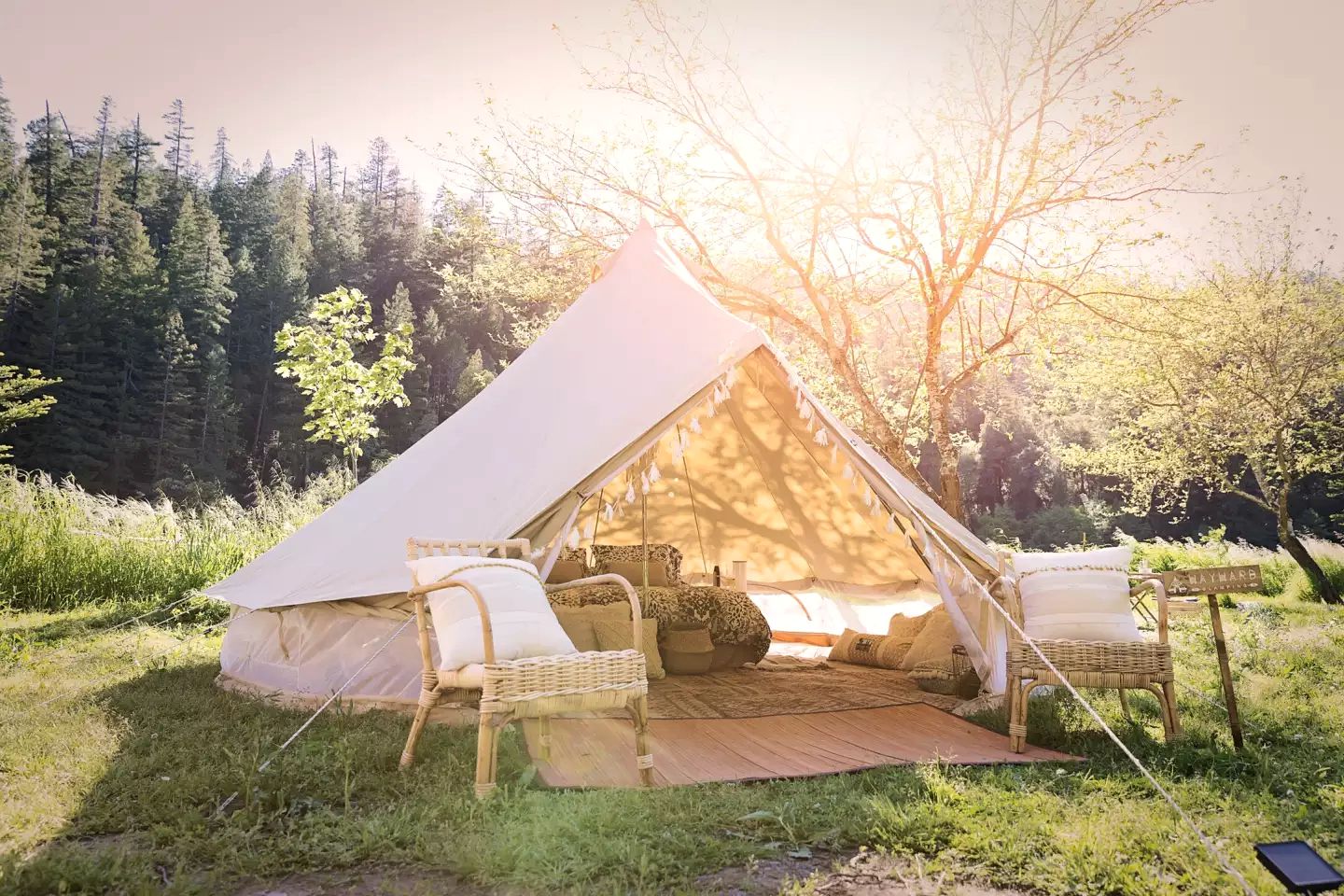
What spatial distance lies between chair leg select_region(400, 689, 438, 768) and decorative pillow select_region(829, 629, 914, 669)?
10.3 ft

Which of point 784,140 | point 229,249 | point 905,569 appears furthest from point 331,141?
point 905,569

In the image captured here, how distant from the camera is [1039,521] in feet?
69.0

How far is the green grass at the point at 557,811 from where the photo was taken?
2.14 meters

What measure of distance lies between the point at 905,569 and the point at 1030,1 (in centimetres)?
450

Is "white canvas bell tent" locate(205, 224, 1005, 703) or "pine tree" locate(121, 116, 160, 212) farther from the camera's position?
"pine tree" locate(121, 116, 160, 212)

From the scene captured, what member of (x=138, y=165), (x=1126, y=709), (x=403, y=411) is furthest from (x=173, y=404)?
(x=1126, y=709)

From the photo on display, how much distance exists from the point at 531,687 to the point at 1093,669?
1948 mm

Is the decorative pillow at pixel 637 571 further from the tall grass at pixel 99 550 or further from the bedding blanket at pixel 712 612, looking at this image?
the tall grass at pixel 99 550

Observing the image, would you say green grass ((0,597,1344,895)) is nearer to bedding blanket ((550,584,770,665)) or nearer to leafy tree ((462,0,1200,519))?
bedding blanket ((550,584,770,665))

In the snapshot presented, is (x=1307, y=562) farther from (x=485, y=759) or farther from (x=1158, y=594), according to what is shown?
(x=485, y=759)

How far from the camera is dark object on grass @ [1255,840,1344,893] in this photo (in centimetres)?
156

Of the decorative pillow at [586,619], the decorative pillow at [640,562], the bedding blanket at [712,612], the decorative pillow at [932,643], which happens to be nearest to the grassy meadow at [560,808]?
the decorative pillow at [932,643]

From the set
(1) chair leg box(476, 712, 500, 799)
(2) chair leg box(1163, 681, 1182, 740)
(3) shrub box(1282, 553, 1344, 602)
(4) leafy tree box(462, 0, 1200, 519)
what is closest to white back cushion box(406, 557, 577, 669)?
(1) chair leg box(476, 712, 500, 799)

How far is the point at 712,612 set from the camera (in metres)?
5.40
